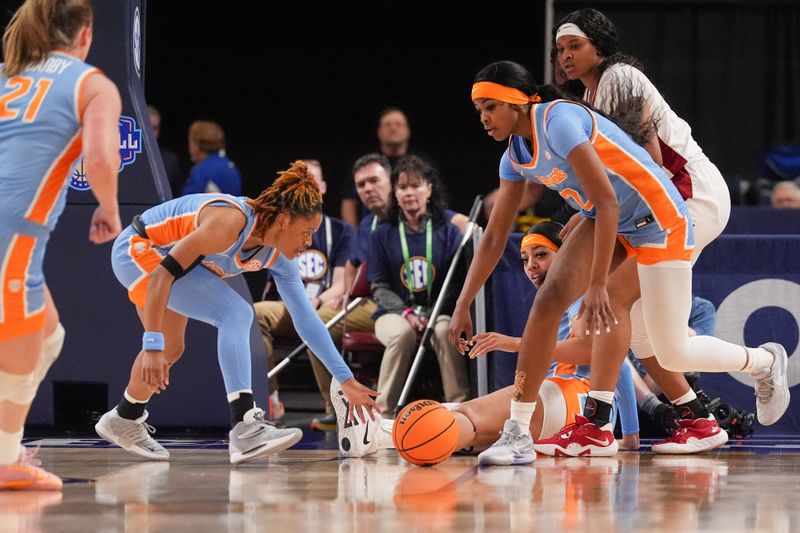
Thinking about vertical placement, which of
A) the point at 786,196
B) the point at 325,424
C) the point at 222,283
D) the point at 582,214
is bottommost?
the point at 325,424

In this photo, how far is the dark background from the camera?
32.7ft

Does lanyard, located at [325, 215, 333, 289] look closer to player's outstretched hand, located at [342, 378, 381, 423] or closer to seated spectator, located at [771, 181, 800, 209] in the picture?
player's outstretched hand, located at [342, 378, 381, 423]

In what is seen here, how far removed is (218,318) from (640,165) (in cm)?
179

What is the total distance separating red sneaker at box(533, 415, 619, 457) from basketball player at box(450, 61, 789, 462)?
307 millimetres

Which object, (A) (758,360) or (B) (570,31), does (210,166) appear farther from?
(A) (758,360)

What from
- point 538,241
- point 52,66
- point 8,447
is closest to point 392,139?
point 538,241

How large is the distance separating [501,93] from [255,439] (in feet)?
5.37

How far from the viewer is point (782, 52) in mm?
9953

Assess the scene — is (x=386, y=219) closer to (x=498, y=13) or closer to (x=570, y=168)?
(x=570, y=168)

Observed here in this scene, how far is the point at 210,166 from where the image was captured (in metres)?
8.55

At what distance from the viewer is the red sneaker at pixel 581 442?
488cm

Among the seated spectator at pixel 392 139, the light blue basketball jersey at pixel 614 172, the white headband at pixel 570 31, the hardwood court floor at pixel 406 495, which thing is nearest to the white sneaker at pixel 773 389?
the hardwood court floor at pixel 406 495

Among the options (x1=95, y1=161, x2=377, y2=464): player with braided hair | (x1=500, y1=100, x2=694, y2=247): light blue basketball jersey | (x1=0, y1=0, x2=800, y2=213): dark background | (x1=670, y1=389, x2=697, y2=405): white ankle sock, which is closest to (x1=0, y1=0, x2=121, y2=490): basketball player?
(x1=95, y1=161, x2=377, y2=464): player with braided hair

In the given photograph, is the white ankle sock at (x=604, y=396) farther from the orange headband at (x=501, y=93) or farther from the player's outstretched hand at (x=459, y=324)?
the orange headband at (x=501, y=93)
